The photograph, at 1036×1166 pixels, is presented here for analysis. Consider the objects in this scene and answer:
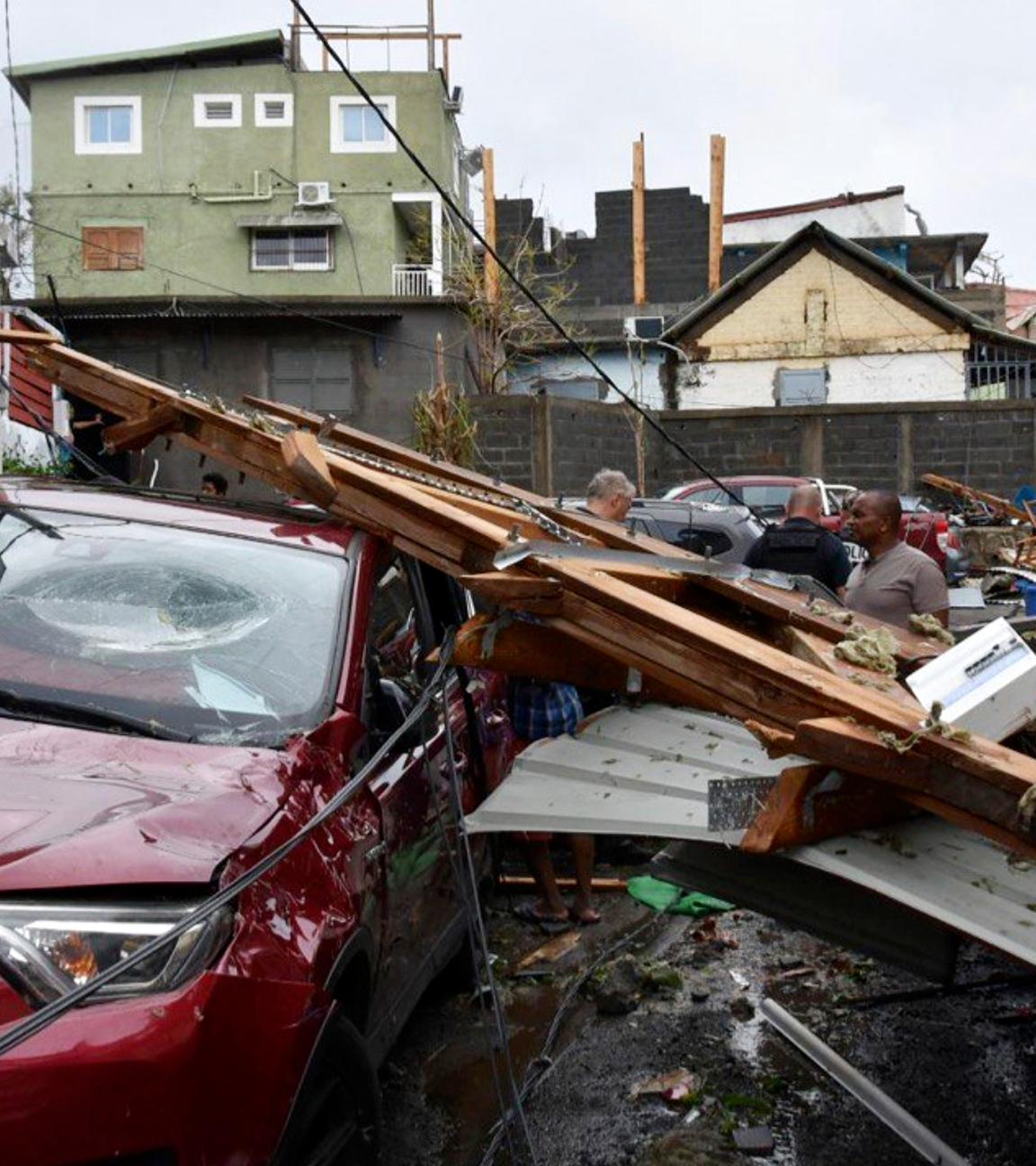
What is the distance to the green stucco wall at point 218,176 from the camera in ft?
131

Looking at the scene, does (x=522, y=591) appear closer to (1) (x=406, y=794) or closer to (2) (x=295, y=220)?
(1) (x=406, y=794)

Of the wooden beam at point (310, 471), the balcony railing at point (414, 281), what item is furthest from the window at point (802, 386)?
the wooden beam at point (310, 471)

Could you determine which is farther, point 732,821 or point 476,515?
point 476,515

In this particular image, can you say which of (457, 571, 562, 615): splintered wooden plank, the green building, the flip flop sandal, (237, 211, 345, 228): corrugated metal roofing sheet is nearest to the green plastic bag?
the flip flop sandal

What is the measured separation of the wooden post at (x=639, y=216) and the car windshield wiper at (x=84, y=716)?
117 ft

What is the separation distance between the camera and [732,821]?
9.28 feet

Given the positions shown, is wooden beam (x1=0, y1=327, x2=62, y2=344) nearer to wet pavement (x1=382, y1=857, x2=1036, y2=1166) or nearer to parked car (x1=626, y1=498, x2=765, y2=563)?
wet pavement (x1=382, y1=857, x2=1036, y2=1166)

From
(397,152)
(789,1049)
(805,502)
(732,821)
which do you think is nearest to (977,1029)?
(789,1049)

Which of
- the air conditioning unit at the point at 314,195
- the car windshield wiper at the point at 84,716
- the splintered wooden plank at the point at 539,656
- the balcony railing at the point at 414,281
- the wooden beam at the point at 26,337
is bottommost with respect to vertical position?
the car windshield wiper at the point at 84,716

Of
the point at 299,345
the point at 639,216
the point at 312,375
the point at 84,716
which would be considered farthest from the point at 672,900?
the point at 639,216

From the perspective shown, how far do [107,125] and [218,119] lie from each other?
3.42 meters

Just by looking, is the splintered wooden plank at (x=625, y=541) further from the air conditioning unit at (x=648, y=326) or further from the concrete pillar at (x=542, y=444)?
the air conditioning unit at (x=648, y=326)

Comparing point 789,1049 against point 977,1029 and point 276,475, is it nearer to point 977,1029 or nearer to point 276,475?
point 977,1029

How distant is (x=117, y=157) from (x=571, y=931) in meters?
39.7
